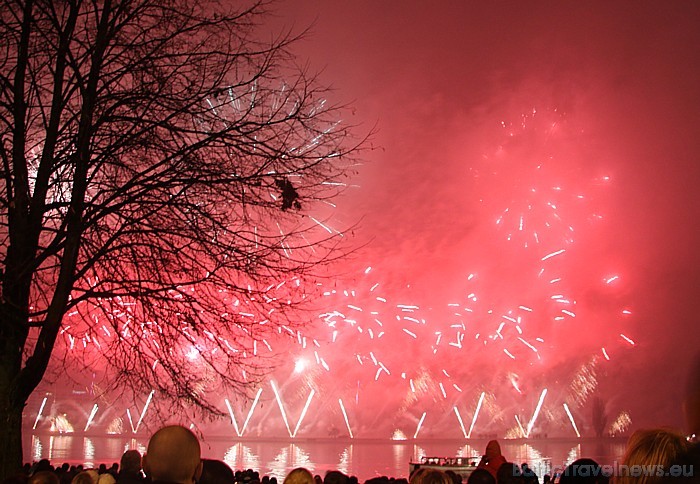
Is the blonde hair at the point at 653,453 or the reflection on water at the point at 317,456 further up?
the blonde hair at the point at 653,453

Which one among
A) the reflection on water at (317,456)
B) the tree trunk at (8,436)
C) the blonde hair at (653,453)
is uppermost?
the blonde hair at (653,453)

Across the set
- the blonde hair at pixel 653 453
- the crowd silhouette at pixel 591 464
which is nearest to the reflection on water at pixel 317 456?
the crowd silhouette at pixel 591 464

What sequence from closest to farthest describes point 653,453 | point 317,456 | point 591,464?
Result: point 653,453 < point 591,464 < point 317,456

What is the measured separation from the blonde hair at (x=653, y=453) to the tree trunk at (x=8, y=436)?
7779 mm

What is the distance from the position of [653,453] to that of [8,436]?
794 cm

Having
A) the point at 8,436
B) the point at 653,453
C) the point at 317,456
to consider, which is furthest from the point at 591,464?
the point at 317,456

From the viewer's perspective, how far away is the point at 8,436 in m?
8.34

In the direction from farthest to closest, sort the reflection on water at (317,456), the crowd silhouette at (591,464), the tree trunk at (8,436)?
the reflection on water at (317,456)
the tree trunk at (8,436)
the crowd silhouette at (591,464)

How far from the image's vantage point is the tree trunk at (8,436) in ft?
27.2

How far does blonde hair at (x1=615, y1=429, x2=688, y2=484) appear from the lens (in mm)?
2600

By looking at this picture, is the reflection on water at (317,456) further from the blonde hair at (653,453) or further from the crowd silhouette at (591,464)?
the blonde hair at (653,453)

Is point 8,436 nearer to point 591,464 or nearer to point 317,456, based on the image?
point 591,464

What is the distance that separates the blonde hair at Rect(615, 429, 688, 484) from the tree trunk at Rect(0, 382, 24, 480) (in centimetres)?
778

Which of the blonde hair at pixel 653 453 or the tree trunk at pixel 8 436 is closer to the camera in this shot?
the blonde hair at pixel 653 453
